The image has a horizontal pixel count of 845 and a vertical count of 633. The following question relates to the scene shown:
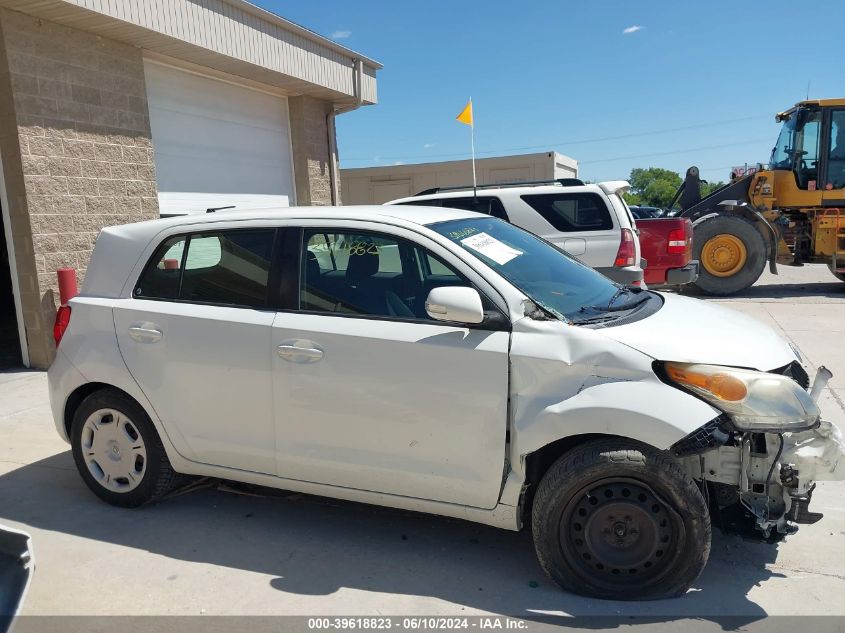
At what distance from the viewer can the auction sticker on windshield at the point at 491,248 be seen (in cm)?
341

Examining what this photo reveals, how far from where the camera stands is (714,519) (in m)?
3.08

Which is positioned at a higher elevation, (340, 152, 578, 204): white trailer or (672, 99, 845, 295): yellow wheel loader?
(340, 152, 578, 204): white trailer

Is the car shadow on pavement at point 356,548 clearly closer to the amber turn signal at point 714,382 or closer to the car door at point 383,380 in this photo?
the car door at point 383,380

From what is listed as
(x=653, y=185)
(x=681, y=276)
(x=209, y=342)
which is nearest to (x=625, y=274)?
(x=681, y=276)

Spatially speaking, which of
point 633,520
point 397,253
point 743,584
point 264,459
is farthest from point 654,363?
point 264,459

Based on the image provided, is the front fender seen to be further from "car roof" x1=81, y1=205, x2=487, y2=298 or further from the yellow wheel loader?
the yellow wheel loader

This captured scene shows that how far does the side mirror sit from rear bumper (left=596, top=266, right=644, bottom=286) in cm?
440

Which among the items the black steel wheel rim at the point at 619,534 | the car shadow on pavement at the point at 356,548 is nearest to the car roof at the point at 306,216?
the black steel wheel rim at the point at 619,534

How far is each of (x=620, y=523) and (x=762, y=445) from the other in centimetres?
69

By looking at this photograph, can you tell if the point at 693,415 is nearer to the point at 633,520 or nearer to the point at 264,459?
the point at 633,520

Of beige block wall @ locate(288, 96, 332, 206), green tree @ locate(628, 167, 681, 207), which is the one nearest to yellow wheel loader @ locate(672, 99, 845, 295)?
beige block wall @ locate(288, 96, 332, 206)

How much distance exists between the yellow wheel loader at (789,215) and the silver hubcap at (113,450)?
10784 millimetres

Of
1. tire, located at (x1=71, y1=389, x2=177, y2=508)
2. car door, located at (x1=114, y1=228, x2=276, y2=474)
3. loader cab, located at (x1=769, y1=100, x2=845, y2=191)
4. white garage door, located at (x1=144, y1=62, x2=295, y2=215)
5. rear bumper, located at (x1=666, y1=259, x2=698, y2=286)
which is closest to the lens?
car door, located at (x1=114, y1=228, x2=276, y2=474)

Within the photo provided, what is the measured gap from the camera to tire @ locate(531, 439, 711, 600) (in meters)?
2.82
